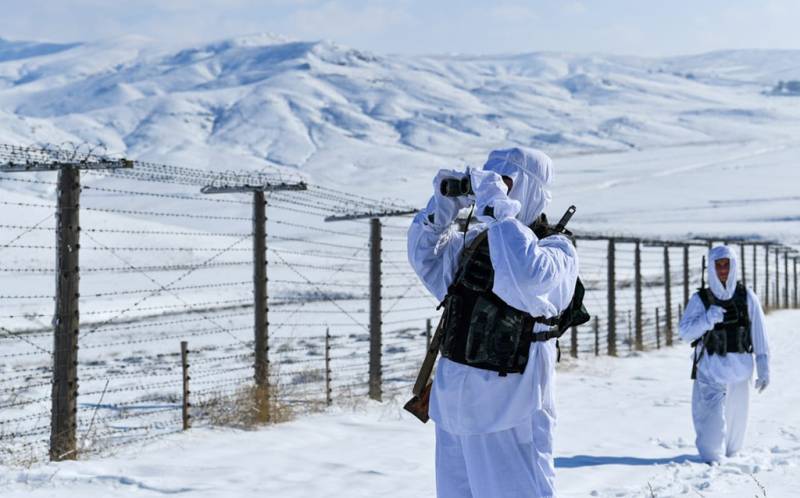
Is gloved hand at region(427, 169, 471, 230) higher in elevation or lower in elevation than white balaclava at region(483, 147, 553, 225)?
lower

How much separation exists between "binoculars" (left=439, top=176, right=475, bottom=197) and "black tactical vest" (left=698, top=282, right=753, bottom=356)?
5.44 metres

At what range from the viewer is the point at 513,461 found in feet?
12.1

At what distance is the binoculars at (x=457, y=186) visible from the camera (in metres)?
3.79

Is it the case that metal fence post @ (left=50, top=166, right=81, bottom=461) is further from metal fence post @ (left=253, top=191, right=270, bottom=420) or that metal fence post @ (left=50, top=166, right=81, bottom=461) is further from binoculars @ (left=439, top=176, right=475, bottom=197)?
binoculars @ (left=439, top=176, right=475, bottom=197)

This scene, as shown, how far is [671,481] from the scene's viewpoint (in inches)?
282

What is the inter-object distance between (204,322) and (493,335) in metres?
24.3

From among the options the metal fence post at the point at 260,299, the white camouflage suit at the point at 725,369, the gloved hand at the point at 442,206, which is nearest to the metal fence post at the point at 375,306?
the metal fence post at the point at 260,299

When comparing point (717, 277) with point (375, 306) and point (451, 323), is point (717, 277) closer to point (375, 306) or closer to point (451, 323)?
point (375, 306)

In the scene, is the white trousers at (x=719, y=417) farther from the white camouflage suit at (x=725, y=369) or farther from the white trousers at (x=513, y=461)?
the white trousers at (x=513, y=461)

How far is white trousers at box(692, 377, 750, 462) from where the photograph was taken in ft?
26.9

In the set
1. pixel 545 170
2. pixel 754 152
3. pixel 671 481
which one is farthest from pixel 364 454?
pixel 754 152

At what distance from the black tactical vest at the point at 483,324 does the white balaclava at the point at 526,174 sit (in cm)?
21

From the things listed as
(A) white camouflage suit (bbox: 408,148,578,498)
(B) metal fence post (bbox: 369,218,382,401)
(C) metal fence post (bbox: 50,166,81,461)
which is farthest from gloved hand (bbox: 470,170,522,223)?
(B) metal fence post (bbox: 369,218,382,401)

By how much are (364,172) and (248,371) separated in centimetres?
11454
